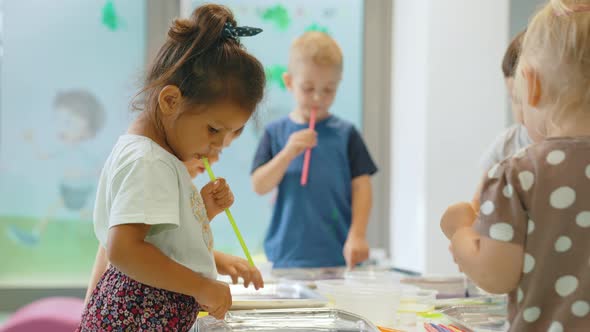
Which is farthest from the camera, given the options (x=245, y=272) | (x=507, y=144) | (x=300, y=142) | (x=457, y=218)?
(x=300, y=142)

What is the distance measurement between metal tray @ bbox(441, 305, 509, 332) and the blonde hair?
304mm

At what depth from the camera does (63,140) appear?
2.40 meters

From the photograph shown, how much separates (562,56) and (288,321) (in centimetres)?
46

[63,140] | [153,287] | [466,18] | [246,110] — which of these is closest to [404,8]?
[466,18]

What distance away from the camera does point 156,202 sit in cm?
68

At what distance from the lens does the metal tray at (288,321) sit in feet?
2.57

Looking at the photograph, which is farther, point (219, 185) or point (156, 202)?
point (219, 185)

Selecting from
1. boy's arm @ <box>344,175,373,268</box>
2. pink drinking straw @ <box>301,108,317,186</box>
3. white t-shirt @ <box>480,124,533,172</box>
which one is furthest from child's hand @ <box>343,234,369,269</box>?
white t-shirt @ <box>480,124,533,172</box>

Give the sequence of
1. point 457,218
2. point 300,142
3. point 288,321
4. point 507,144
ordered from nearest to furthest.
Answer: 1. point 457,218
2. point 288,321
3. point 507,144
4. point 300,142

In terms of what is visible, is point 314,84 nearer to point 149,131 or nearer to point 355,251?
point 355,251

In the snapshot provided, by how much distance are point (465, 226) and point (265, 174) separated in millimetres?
890

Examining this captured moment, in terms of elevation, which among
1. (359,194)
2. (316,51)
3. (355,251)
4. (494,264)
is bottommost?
(355,251)

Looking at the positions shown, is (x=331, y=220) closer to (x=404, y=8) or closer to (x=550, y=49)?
(x=550, y=49)

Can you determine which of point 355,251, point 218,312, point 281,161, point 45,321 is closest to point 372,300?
point 218,312
